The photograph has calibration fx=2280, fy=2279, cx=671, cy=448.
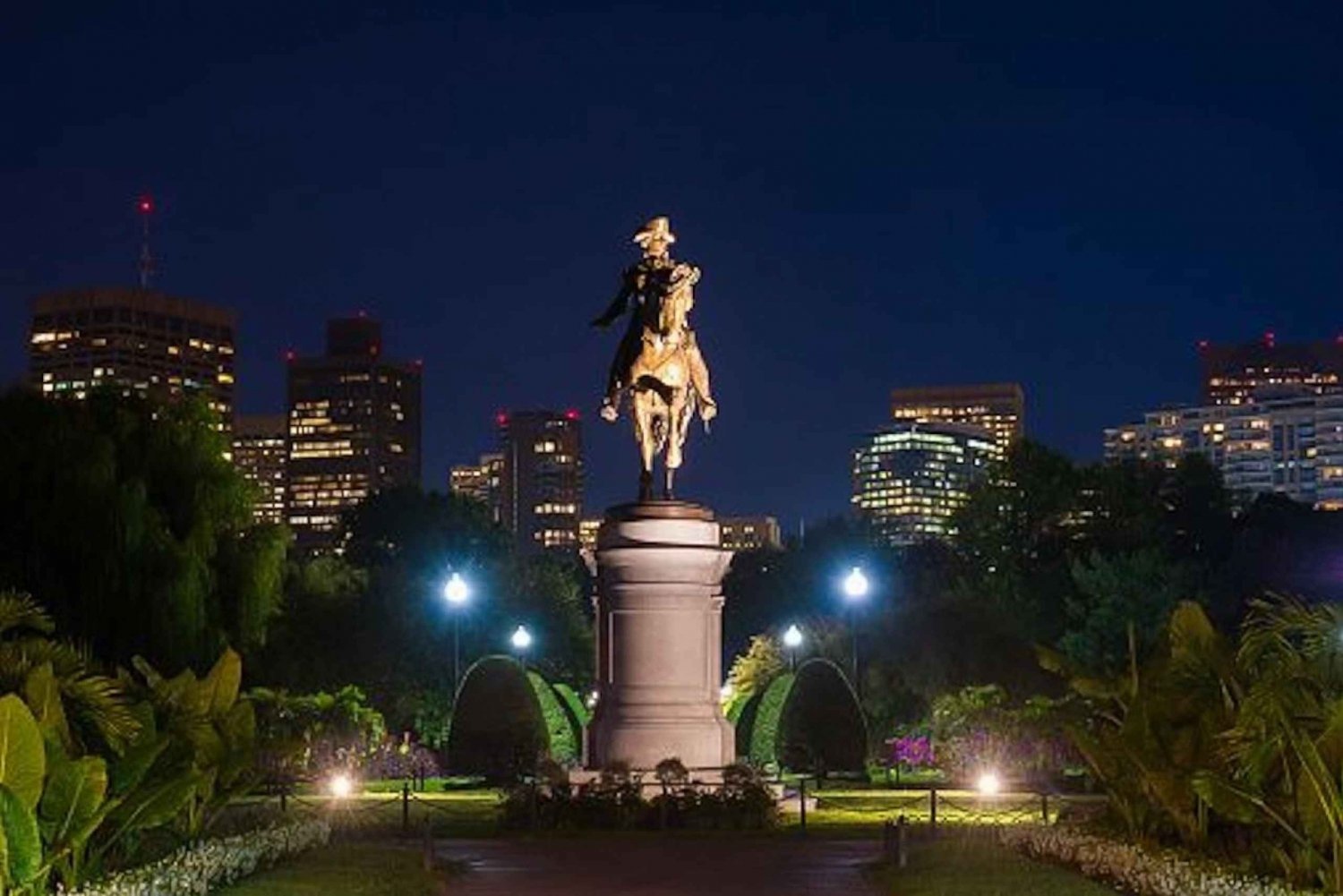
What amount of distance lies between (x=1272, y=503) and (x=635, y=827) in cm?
7634

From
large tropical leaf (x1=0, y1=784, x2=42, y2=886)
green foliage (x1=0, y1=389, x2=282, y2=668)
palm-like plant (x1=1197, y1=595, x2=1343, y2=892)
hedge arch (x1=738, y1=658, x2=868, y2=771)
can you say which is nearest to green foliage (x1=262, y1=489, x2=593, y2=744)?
green foliage (x1=0, y1=389, x2=282, y2=668)

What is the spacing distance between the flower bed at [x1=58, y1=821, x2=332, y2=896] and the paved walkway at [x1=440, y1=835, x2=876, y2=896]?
6.99 feet

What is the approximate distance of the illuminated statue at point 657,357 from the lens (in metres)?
37.0

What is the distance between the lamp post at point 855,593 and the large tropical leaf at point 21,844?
37.8 metres

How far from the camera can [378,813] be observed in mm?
36000

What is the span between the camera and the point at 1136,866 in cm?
2266

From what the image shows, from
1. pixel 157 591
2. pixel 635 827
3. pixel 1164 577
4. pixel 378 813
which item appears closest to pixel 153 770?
pixel 635 827

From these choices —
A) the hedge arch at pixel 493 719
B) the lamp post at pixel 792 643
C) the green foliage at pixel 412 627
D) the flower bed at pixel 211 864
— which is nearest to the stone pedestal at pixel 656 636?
the flower bed at pixel 211 864

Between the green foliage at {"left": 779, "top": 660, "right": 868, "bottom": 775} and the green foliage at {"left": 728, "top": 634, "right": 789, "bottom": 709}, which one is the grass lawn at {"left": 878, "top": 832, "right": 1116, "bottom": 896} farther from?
the green foliage at {"left": 728, "top": 634, "right": 789, "bottom": 709}

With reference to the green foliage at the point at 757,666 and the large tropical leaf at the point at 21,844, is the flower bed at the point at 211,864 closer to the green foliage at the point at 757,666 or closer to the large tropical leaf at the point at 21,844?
the large tropical leaf at the point at 21,844

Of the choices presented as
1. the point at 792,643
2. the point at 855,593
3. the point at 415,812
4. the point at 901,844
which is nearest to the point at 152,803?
the point at 901,844

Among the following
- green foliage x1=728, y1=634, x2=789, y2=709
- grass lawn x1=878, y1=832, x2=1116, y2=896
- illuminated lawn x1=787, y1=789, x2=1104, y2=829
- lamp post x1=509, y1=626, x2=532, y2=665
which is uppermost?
lamp post x1=509, y1=626, x2=532, y2=665

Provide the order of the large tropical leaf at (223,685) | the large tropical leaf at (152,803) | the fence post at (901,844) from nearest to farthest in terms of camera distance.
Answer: the large tropical leaf at (152,803)
the fence post at (901,844)
the large tropical leaf at (223,685)

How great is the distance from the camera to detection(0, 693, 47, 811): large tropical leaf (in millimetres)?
17594
